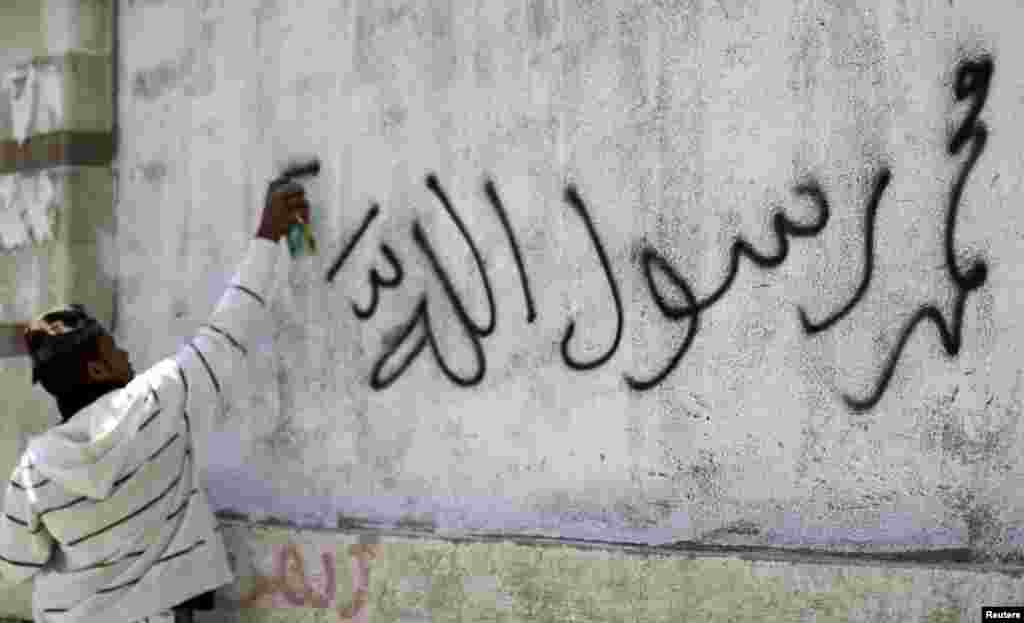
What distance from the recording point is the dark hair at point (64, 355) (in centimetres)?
438

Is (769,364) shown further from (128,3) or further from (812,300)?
(128,3)

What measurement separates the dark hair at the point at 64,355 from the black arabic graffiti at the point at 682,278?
1.13 m

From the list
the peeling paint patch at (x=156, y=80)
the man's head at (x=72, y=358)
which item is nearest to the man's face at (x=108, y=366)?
the man's head at (x=72, y=358)

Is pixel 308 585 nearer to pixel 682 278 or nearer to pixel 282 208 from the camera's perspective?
pixel 282 208

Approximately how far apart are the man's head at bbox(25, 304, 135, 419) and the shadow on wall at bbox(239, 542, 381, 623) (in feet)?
3.56

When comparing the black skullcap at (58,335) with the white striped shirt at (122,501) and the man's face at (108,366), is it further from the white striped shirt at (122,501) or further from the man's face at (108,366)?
the white striped shirt at (122,501)

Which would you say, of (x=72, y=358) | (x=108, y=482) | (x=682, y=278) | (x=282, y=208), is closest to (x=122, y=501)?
(x=108, y=482)

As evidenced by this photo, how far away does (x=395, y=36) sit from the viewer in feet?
17.1

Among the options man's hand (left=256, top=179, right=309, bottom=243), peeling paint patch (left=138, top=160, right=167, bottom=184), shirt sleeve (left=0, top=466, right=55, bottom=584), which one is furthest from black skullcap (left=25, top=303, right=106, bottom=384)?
peeling paint patch (left=138, top=160, right=167, bottom=184)

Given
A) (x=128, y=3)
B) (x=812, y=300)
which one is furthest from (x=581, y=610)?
(x=128, y=3)

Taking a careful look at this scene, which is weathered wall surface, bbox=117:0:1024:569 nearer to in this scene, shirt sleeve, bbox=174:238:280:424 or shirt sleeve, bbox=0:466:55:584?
shirt sleeve, bbox=174:238:280:424

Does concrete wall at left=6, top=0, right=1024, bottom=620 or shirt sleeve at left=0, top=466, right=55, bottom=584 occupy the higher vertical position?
concrete wall at left=6, top=0, right=1024, bottom=620

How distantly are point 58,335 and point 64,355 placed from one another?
63 millimetres

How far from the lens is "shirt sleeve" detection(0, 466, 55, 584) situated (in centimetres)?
439
